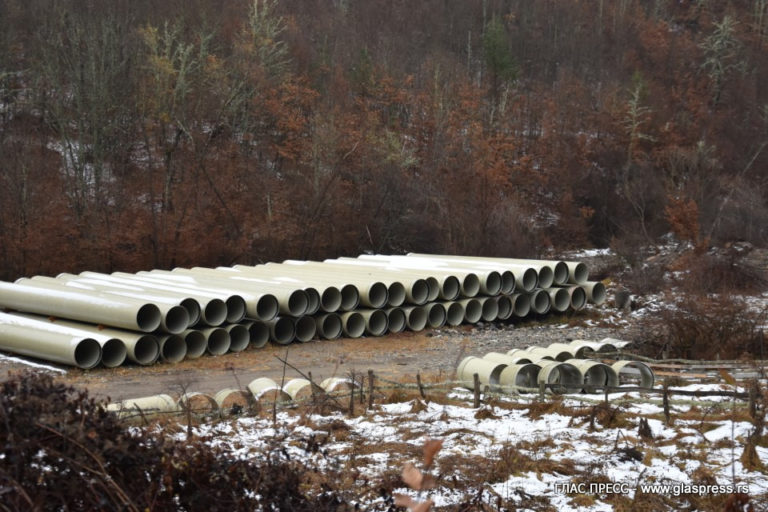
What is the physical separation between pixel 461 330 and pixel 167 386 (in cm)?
819

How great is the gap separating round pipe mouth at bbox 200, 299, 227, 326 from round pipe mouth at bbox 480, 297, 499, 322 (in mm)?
6632

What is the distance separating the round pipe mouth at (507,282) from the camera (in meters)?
20.0

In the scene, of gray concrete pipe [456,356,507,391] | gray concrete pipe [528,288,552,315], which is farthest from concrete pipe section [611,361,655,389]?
gray concrete pipe [528,288,552,315]

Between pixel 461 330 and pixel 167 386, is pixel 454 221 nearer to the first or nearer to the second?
pixel 461 330

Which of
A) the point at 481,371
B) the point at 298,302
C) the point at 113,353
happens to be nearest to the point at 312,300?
the point at 298,302

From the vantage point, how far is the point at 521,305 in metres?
20.4

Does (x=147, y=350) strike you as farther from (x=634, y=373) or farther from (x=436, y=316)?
(x=634, y=373)

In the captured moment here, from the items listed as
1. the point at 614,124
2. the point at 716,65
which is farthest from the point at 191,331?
the point at 716,65

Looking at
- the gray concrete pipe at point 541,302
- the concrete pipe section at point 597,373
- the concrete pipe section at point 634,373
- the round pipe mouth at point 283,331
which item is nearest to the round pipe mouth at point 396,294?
the round pipe mouth at point 283,331

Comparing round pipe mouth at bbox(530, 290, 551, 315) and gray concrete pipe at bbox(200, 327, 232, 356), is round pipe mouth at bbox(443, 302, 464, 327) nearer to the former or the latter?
round pipe mouth at bbox(530, 290, 551, 315)

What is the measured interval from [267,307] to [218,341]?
1.36 metres

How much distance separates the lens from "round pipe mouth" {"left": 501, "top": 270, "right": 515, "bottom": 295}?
20031 millimetres

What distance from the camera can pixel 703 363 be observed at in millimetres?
12195

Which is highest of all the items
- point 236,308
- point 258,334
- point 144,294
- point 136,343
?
point 144,294
